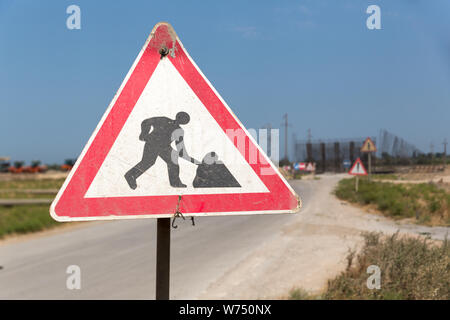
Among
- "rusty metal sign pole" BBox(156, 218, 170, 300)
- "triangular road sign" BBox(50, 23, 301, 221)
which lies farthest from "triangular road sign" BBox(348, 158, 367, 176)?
"rusty metal sign pole" BBox(156, 218, 170, 300)

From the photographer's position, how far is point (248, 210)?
225 centimetres

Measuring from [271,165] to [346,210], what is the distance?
15.9 m

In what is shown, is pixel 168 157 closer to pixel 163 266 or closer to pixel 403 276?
pixel 163 266

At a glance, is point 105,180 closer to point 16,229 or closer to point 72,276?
point 72,276

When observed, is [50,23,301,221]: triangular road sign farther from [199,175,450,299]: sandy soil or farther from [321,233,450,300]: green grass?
[199,175,450,299]: sandy soil

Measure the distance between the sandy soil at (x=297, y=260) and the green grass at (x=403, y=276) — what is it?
2.19 ft

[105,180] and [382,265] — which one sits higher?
[105,180]

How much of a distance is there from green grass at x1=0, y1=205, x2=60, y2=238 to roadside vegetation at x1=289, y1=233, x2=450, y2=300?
9.32 m

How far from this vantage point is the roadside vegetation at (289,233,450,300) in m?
5.08

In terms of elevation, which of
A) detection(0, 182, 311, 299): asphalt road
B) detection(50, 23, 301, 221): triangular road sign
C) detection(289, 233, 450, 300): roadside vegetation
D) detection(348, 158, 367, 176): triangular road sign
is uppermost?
detection(50, 23, 301, 221): triangular road sign

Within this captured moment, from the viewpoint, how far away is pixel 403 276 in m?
5.29

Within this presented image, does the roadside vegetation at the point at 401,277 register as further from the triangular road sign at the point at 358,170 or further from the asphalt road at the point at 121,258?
the triangular road sign at the point at 358,170

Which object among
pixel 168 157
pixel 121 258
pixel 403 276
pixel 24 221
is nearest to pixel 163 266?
pixel 168 157
